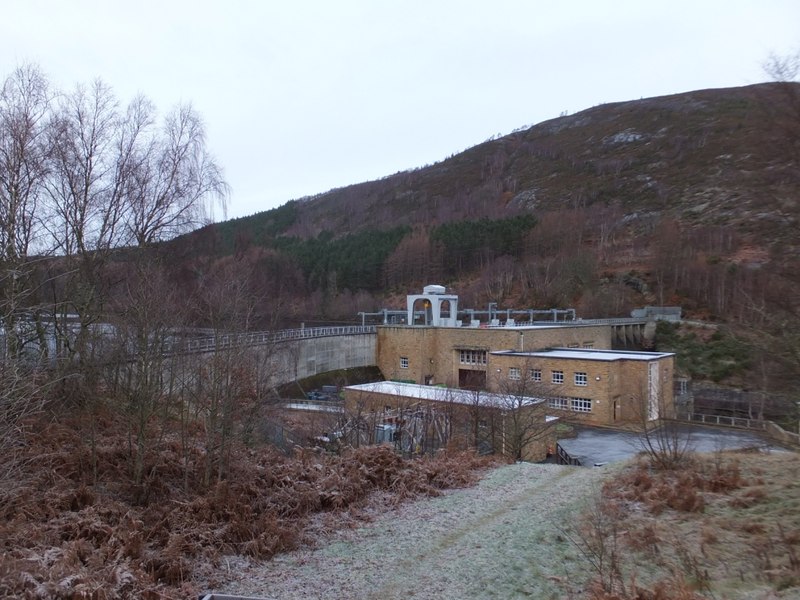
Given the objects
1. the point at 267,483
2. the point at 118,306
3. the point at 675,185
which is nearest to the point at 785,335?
the point at 267,483

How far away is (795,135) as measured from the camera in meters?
5.43

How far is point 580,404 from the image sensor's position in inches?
1110

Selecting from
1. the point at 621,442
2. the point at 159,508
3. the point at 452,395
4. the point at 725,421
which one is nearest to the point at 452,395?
the point at 452,395

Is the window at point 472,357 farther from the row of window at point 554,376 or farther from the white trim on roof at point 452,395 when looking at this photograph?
the white trim on roof at point 452,395

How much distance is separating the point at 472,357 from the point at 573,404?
30.4 feet

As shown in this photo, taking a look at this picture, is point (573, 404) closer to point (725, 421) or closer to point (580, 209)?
point (725, 421)

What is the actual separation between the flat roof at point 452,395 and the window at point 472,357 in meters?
11.4

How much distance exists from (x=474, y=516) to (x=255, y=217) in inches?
5899

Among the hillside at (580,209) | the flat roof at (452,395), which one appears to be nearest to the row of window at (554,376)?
the flat roof at (452,395)

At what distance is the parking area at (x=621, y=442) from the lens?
1833 cm

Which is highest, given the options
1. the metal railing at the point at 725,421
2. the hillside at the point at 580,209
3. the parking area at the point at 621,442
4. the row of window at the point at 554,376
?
the hillside at the point at 580,209

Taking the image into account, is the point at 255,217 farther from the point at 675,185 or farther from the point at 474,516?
the point at 474,516

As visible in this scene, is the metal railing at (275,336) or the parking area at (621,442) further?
the parking area at (621,442)

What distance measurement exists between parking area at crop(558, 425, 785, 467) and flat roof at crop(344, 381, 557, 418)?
251 cm
